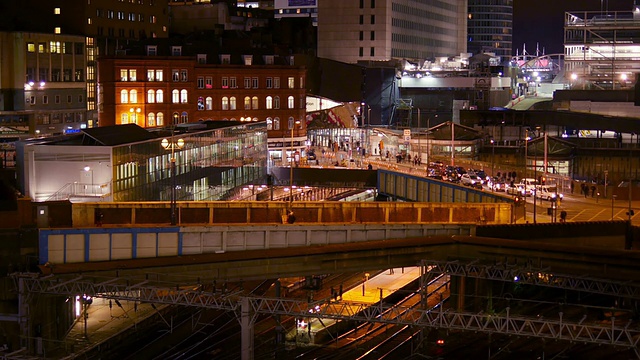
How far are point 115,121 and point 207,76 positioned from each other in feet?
38.5

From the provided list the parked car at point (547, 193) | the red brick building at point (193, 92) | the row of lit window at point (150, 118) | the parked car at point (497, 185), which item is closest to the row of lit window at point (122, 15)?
the red brick building at point (193, 92)

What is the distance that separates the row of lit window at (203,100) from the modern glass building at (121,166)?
2663cm

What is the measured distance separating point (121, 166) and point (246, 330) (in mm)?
16813

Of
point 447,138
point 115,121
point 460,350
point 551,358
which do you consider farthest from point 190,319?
point 447,138

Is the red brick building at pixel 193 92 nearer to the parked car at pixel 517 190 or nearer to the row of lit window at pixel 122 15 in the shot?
the row of lit window at pixel 122 15

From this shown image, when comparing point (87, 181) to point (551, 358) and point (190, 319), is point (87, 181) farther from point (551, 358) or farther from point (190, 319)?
point (551, 358)

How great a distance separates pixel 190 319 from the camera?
58.4 metres

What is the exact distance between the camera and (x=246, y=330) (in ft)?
155

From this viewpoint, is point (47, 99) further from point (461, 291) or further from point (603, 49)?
point (461, 291)

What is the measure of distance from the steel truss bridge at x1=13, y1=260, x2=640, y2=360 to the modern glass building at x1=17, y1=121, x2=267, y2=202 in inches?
308

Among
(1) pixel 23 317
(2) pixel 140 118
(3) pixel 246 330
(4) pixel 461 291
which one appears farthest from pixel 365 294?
(2) pixel 140 118

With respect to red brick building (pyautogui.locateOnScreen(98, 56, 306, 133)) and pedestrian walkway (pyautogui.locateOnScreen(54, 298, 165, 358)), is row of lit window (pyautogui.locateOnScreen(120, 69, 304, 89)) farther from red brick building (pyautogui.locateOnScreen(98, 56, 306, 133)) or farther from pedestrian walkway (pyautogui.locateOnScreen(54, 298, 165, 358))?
pedestrian walkway (pyautogui.locateOnScreen(54, 298, 165, 358))

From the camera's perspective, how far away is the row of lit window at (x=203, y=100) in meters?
103

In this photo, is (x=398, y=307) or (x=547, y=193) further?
(x=547, y=193)
